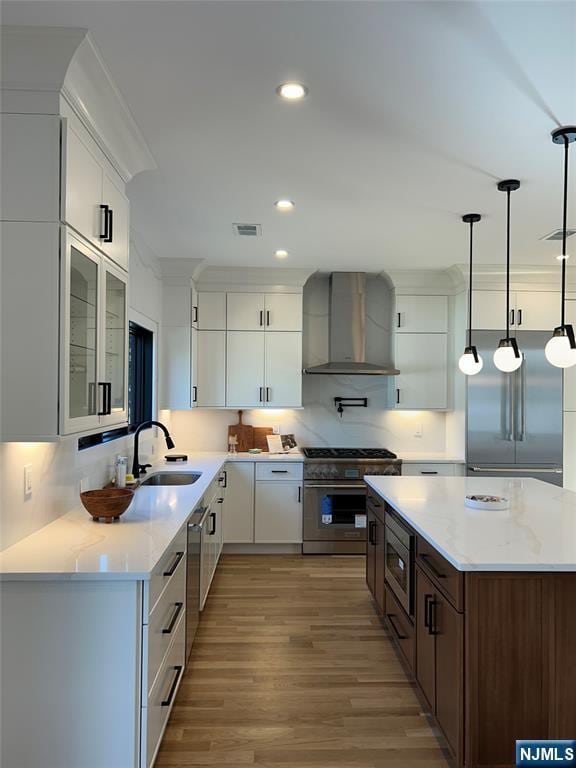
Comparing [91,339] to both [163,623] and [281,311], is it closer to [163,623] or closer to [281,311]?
[163,623]

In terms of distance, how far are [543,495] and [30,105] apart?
126 inches

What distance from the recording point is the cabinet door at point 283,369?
202 inches

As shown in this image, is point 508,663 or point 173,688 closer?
point 508,663

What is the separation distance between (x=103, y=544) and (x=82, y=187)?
1342mm

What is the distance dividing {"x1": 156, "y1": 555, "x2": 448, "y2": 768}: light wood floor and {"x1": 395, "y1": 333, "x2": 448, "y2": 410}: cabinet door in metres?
1.91

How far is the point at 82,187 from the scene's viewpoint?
1967 millimetres

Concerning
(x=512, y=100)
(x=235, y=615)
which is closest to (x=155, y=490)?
(x=235, y=615)

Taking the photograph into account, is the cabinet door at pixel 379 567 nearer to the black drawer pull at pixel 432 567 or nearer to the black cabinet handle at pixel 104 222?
the black drawer pull at pixel 432 567

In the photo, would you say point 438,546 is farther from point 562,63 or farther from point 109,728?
point 562,63

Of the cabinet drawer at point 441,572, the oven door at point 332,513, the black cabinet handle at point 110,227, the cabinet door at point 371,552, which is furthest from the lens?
the oven door at point 332,513

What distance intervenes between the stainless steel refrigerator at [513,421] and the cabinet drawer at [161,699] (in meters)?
3.21

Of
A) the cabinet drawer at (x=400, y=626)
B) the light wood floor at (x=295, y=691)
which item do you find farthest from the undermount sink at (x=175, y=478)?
the cabinet drawer at (x=400, y=626)

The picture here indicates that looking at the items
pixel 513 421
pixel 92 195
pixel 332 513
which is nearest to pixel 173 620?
pixel 92 195

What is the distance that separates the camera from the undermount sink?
3.82 meters
